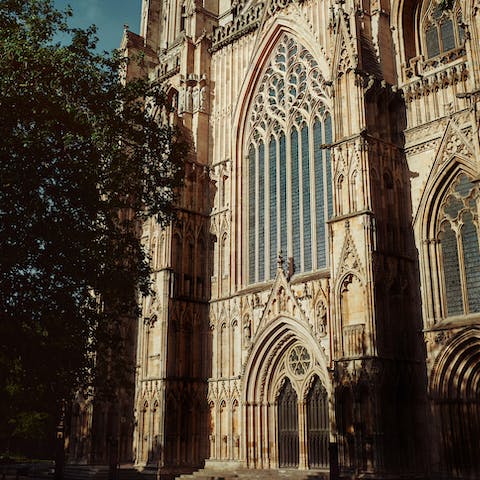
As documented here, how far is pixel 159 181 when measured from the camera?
1822 cm

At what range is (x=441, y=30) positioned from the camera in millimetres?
Answer: 24047

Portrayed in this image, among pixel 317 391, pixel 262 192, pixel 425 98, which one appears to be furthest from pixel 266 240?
pixel 425 98

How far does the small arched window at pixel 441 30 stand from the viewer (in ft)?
76.9

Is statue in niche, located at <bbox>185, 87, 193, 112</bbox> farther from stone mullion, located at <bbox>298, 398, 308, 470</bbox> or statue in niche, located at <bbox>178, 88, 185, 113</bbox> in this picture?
stone mullion, located at <bbox>298, 398, 308, 470</bbox>

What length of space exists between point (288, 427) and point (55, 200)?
13220mm

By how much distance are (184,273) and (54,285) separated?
13.1m

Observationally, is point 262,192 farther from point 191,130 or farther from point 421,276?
point 421,276

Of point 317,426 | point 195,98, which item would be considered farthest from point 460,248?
point 195,98

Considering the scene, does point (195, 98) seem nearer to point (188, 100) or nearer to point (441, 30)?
point (188, 100)

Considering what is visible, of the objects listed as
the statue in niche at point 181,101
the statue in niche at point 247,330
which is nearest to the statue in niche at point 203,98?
the statue in niche at point 181,101

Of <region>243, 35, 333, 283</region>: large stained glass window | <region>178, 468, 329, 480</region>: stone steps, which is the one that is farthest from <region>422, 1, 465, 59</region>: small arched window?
<region>178, 468, 329, 480</region>: stone steps

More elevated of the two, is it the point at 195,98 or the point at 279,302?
the point at 195,98

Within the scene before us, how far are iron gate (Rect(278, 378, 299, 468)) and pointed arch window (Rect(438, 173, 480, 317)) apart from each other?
6909 mm

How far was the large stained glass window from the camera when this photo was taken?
25.6 metres
